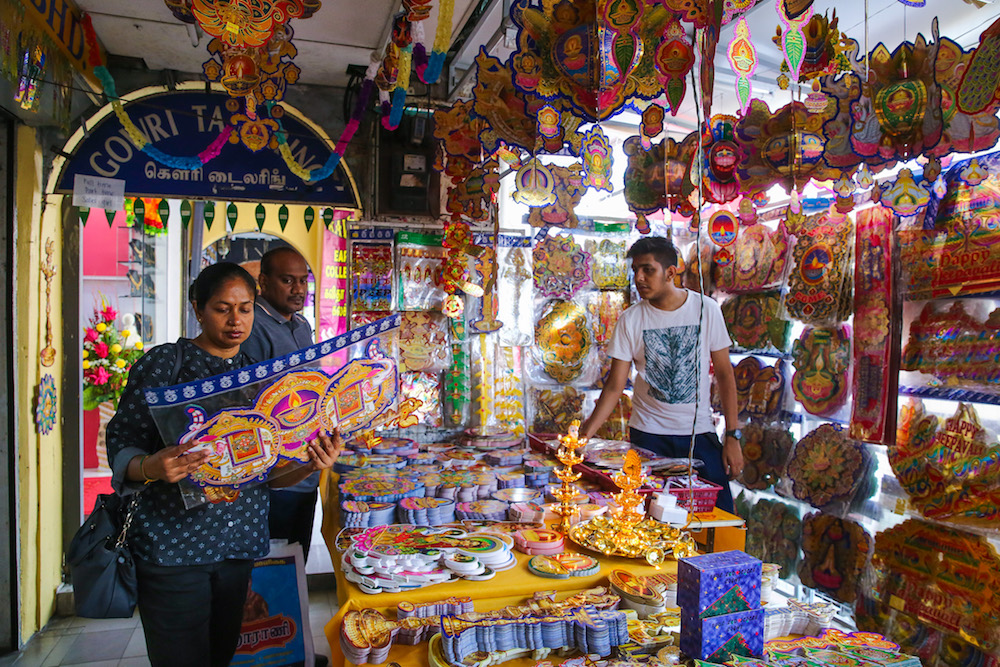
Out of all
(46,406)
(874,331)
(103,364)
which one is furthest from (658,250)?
(103,364)

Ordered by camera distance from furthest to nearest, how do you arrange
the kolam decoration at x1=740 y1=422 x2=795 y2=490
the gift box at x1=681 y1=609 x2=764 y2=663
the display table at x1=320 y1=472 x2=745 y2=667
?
the kolam decoration at x1=740 y1=422 x2=795 y2=490
the display table at x1=320 y1=472 x2=745 y2=667
the gift box at x1=681 y1=609 x2=764 y2=663

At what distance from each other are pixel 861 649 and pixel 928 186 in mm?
1751

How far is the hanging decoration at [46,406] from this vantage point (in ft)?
10.1

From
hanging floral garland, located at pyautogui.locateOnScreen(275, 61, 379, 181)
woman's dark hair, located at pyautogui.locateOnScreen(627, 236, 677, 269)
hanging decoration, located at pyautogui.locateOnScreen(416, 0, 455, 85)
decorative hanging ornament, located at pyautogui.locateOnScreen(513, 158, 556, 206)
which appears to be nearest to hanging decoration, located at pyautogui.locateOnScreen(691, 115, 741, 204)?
woman's dark hair, located at pyautogui.locateOnScreen(627, 236, 677, 269)

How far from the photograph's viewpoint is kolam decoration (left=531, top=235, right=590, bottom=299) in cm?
392

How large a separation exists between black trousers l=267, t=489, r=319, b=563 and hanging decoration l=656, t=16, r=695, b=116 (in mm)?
2015

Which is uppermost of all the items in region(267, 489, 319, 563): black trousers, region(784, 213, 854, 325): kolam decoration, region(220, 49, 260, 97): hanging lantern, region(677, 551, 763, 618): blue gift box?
region(220, 49, 260, 97): hanging lantern

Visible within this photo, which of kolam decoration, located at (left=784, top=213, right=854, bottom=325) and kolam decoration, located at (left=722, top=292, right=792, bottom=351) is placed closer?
kolam decoration, located at (left=784, top=213, right=854, bottom=325)

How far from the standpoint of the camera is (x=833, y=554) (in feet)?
9.58

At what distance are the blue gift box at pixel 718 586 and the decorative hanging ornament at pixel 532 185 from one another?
4.46 feet

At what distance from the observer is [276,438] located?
5.09 ft

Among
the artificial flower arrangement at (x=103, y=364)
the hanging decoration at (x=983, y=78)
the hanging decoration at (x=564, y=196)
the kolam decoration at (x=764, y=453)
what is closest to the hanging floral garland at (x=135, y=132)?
the hanging decoration at (x=564, y=196)

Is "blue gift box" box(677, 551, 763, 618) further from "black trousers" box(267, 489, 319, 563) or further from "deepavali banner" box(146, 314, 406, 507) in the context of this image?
"black trousers" box(267, 489, 319, 563)

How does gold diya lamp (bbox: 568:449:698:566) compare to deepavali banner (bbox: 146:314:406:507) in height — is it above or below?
below
